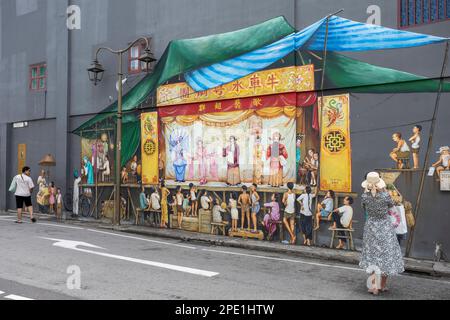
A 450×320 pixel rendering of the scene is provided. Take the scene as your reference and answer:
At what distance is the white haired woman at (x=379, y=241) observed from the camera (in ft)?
19.8

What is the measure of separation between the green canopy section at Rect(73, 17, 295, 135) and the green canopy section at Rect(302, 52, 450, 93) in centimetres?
132

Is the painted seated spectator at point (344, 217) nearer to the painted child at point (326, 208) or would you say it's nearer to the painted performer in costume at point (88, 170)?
the painted child at point (326, 208)

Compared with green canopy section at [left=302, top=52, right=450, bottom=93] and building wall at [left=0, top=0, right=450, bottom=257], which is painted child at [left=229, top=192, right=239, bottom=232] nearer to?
building wall at [left=0, top=0, right=450, bottom=257]

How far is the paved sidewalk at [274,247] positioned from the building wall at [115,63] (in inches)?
35.5

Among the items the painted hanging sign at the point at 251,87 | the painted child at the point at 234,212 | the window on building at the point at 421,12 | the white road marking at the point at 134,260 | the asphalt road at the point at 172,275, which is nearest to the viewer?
the asphalt road at the point at 172,275

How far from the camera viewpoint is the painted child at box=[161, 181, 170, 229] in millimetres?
12859

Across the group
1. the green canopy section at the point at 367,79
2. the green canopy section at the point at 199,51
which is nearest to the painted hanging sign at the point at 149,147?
the green canopy section at the point at 199,51

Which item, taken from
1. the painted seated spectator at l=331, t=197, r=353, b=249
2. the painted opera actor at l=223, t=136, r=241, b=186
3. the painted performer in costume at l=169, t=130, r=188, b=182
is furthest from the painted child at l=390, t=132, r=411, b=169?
the painted performer in costume at l=169, t=130, r=188, b=182

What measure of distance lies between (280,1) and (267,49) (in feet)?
4.16

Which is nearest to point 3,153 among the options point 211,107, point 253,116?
point 211,107

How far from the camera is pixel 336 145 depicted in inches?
387

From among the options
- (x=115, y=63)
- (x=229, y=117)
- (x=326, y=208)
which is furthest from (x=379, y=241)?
(x=115, y=63)
